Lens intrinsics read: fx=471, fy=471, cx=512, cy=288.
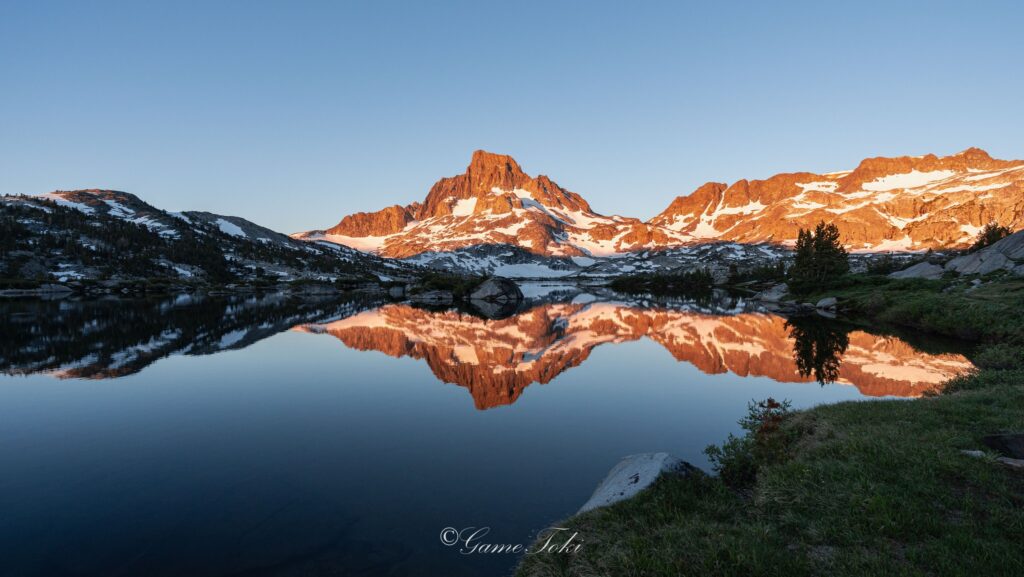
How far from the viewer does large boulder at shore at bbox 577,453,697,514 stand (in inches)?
434

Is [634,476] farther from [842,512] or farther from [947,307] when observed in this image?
[947,307]

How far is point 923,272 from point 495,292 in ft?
295

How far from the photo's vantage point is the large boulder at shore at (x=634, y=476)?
11031 millimetres

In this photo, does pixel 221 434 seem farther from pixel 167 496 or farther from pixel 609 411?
pixel 609 411

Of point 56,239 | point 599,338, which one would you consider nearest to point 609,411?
point 599,338

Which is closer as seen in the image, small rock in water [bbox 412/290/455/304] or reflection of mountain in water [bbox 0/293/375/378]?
reflection of mountain in water [bbox 0/293/375/378]

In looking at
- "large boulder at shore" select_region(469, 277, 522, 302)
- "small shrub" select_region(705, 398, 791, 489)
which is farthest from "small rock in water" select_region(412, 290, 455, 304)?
"small shrub" select_region(705, 398, 791, 489)

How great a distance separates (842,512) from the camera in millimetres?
8469

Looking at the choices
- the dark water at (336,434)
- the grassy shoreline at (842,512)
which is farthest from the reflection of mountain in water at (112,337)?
the grassy shoreline at (842,512)

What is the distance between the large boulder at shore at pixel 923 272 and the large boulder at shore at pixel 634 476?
97562 mm

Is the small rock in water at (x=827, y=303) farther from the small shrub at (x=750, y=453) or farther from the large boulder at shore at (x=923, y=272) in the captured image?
the small shrub at (x=750, y=453)

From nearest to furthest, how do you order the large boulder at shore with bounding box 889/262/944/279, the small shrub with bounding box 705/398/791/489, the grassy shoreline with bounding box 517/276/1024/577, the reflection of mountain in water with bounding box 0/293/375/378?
the grassy shoreline with bounding box 517/276/1024/577, the small shrub with bounding box 705/398/791/489, the reflection of mountain in water with bounding box 0/293/375/378, the large boulder at shore with bounding box 889/262/944/279

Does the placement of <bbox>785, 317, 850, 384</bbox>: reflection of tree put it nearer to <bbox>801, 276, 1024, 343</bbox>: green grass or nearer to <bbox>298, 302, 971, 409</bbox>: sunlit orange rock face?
<bbox>298, 302, 971, 409</bbox>: sunlit orange rock face

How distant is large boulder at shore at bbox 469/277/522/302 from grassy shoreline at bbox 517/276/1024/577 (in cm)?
10936
